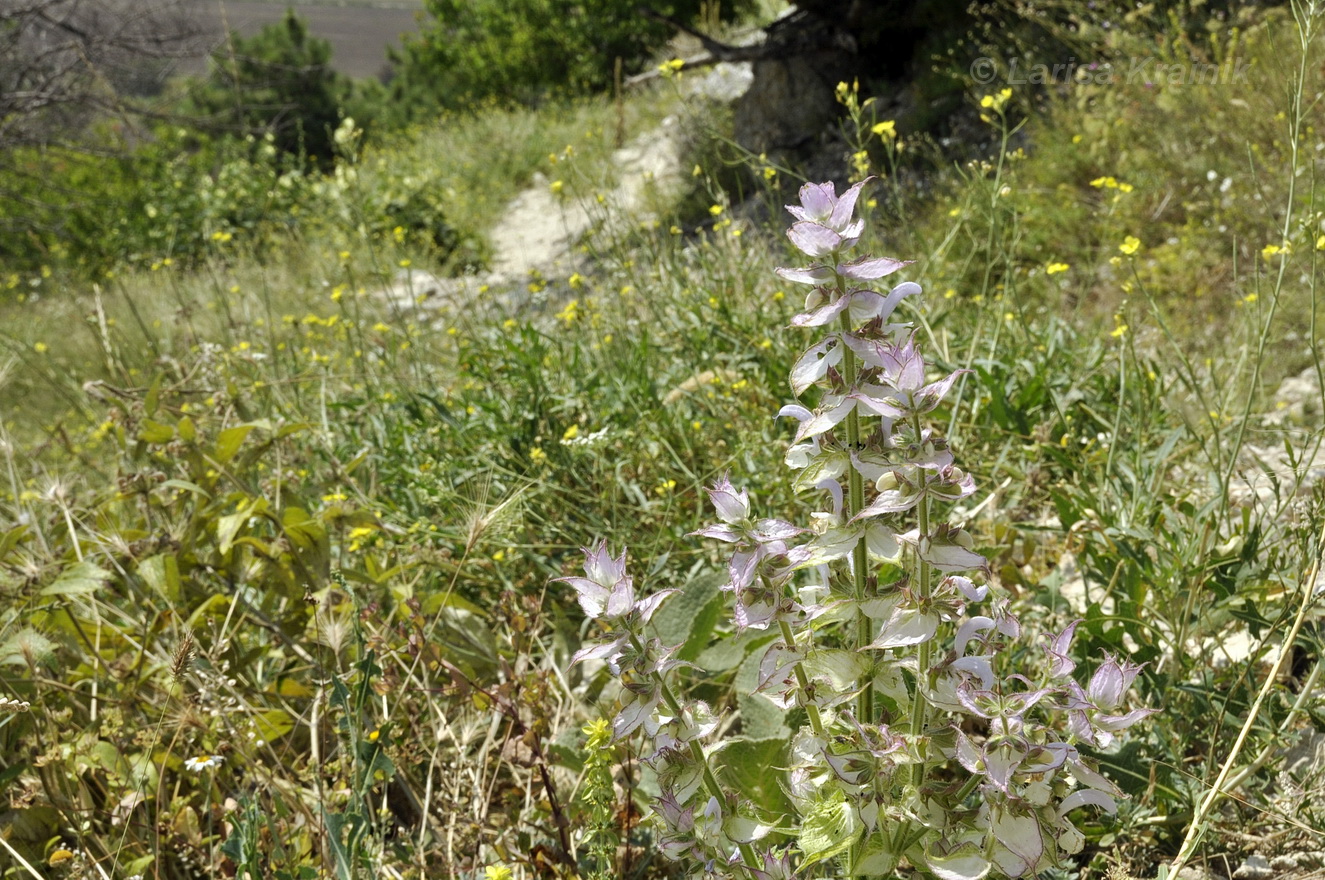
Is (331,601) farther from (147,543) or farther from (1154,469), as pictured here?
(1154,469)

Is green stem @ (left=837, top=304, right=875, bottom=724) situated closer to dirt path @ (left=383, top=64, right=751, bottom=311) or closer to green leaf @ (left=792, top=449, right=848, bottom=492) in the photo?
green leaf @ (left=792, top=449, right=848, bottom=492)

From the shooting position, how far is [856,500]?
0.96 m

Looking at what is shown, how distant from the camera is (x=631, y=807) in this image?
158cm

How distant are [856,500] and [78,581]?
5.32 ft

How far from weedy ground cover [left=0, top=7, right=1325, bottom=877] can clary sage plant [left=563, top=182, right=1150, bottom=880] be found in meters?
0.03

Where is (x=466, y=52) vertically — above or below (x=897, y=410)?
below

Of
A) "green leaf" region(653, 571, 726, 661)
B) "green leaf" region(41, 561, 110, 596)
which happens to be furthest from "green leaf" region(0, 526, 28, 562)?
"green leaf" region(653, 571, 726, 661)

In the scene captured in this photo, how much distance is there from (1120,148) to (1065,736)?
5056mm

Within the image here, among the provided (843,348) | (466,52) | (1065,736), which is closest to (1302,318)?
(1065,736)

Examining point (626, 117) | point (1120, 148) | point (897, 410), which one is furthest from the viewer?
point (626, 117)

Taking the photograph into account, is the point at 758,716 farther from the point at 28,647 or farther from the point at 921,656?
the point at 28,647

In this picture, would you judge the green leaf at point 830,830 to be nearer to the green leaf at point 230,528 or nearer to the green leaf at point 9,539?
the green leaf at point 230,528

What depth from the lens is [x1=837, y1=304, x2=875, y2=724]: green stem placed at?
2.99 feet

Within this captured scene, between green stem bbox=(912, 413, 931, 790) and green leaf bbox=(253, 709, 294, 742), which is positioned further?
green leaf bbox=(253, 709, 294, 742)
